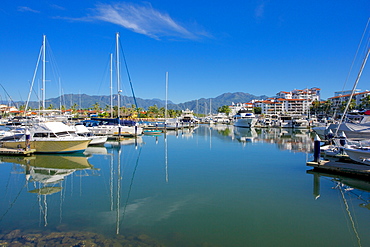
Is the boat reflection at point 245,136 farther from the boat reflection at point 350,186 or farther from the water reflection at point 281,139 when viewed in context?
the boat reflection at point 350,186

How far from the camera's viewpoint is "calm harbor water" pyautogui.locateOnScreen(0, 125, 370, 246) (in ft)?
31.6

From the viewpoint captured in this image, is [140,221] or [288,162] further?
[288,162]

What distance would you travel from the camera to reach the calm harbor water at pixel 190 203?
9.62 meters

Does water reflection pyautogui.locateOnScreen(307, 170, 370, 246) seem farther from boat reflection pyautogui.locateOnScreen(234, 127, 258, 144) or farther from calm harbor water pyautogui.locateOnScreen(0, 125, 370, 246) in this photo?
boat reflection pyautogui.locateOnScreen(234, 127, 258, 144)

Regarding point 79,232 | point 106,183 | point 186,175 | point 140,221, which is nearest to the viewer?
point 79,232

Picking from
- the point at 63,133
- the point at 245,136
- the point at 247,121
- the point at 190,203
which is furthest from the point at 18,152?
the point at 247,121

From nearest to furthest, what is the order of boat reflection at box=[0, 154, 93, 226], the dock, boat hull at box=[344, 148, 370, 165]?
boat reflection at box=[0, 154, 93, 226] → boat hull at box=[344, 148, 370, 165] → the dock

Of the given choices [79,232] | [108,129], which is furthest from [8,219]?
[108,129]

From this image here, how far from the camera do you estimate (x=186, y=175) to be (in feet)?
59.7

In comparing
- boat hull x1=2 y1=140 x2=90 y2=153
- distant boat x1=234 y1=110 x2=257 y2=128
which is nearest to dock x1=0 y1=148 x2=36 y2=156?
boat hull x1=2 y1=140 x2=90 y2=153

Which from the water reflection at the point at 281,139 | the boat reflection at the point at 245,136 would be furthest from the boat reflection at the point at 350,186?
the boat reflection at the point at 245,136

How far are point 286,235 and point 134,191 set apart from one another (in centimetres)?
802

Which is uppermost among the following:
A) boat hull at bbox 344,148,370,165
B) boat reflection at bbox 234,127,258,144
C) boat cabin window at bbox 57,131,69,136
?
boat cabin window at bbox 57,131,69,136

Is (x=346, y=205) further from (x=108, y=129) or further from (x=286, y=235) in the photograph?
(x=108, y=129)
